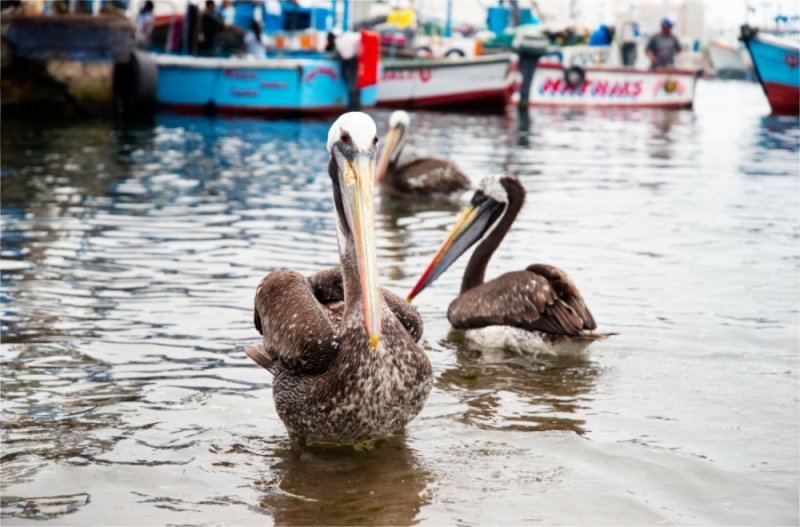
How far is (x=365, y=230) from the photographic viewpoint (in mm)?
3850

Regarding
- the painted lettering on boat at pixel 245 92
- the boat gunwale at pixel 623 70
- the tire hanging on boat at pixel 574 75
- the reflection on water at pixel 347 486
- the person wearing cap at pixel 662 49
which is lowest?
the reflection on water at pixel 347 486

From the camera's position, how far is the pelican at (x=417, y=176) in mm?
10977

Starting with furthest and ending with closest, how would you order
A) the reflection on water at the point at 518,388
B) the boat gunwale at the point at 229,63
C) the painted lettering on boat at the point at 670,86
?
the painted lettering on boat at the point at 670,86, the boat gunwale at the point at 229,63, the reflection on water at the point at 518,388

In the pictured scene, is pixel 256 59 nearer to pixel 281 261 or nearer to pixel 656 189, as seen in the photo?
pixel 656 189

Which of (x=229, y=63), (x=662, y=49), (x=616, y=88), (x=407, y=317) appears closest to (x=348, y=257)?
(x=407, y=317)

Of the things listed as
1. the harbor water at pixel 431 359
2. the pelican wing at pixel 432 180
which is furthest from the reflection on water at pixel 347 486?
the pelican wing at pixel 432 180

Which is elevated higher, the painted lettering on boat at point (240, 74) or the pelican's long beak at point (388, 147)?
the painted lettering on boat at point (240, 74)

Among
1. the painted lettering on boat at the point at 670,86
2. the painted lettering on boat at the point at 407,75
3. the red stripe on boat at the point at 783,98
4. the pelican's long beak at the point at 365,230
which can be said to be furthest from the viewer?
the painted lettering on boat at the point at 670,86

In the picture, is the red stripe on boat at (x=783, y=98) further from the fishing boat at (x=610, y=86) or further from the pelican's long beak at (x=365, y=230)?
the pelican's long beak at (x=365, y=230)

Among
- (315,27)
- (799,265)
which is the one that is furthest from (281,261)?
(315,27)

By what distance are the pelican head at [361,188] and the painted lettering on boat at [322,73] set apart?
17119 millimetres

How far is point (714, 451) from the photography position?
442 cm

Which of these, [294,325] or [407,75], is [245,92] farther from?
[294,325]

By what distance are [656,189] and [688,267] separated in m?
4.32
